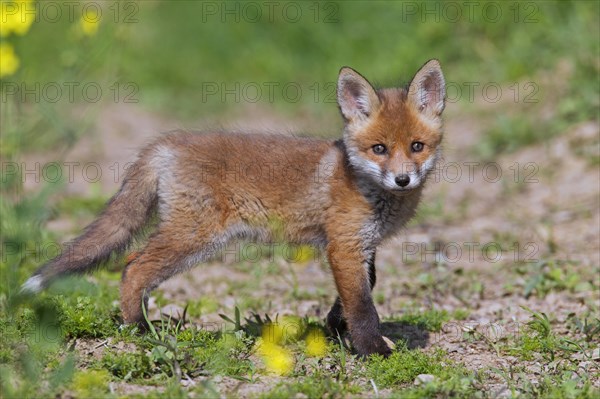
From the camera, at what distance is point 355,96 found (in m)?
5.07

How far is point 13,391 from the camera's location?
3.76 metres

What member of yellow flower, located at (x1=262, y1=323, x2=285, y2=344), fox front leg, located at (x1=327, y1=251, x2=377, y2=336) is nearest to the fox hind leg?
yellow flower, located at (x1=262, y1=323, x2=285, y2=344)

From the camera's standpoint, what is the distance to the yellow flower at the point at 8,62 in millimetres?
4980

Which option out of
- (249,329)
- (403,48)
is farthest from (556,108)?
(249,329)

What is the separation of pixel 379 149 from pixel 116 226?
1.65m

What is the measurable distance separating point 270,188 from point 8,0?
2.11 m

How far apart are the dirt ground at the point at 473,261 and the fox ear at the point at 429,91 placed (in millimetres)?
659

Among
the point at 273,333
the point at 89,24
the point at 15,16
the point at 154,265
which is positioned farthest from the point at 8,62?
the point at 273,333

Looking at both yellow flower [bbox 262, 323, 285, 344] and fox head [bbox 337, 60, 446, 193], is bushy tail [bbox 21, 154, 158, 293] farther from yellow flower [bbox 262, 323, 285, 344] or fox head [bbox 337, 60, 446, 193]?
fox head [bbox 337, 60, 446, 193]

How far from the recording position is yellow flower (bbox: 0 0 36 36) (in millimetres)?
5188

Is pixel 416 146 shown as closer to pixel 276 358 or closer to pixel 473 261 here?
pixel 276 358

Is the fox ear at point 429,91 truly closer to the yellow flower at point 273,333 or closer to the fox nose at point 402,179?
the fox nose at point 402,179

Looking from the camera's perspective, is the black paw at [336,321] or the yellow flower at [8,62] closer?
the yellow flower at [8,62]

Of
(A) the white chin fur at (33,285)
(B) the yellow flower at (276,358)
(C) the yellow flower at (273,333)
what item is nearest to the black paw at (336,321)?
(C) the yellow flower at (273,333)
